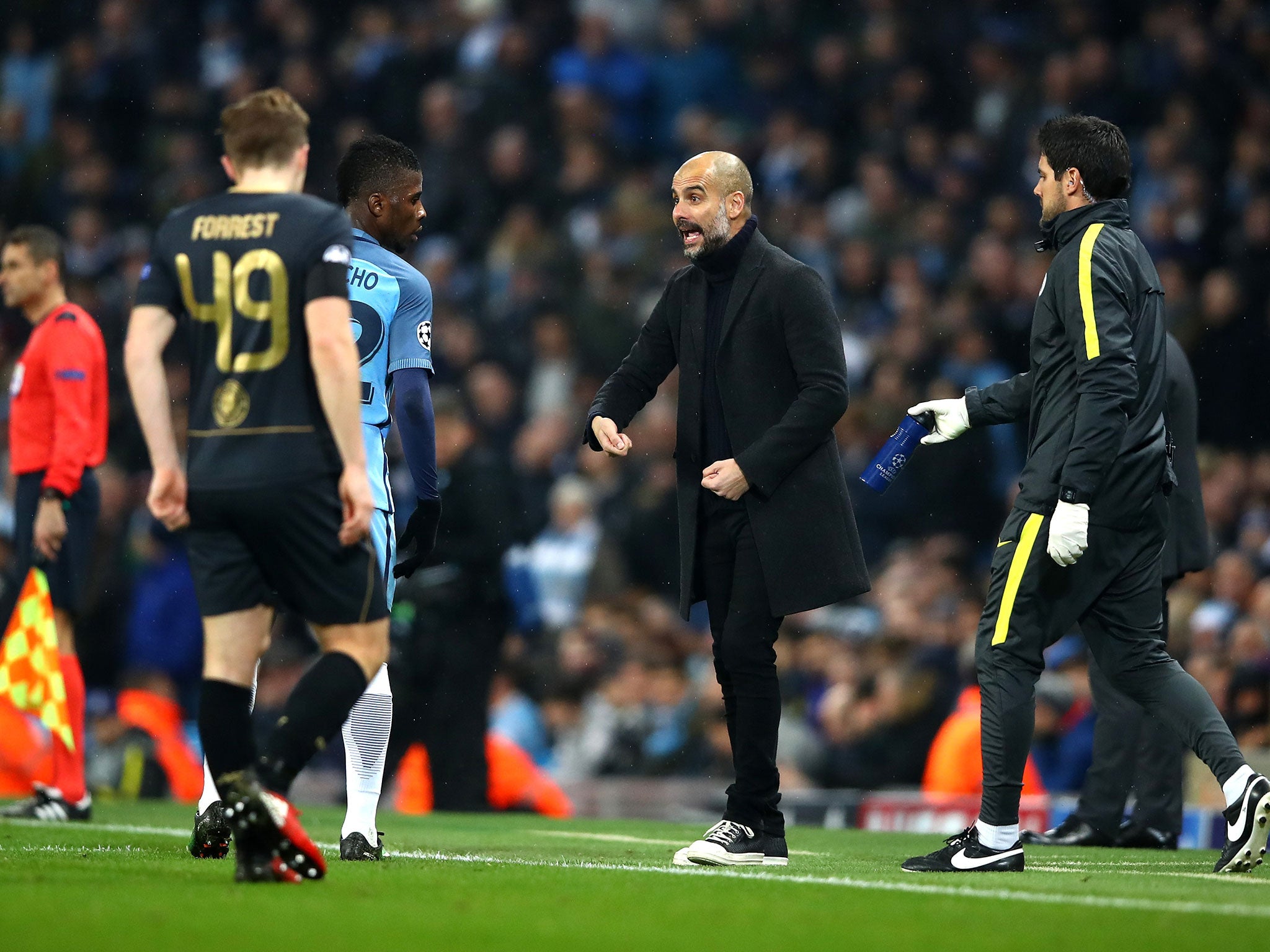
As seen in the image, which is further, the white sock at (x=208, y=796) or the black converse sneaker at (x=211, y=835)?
the white sock at (x=208, y=796)

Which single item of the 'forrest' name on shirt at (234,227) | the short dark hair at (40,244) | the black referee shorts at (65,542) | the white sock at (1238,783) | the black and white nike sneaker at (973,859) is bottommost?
the black and white nike sneaker at (973,859)

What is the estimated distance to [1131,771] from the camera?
6.62 metres

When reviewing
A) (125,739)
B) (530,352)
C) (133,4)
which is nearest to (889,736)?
(125,739)

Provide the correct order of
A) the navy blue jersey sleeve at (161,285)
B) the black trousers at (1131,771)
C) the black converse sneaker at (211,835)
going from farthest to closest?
the black trousers at (1131,771)
the black converse sneaker at (211,835)
the navy blue jersey sleeve at (161,285)

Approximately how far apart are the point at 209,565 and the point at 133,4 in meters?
15.0

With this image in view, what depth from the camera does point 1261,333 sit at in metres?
10.8

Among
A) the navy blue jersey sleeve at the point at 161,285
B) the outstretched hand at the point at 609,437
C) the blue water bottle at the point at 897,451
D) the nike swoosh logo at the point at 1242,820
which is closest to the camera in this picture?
the navy blue jersey sleeve at the point at 161,285

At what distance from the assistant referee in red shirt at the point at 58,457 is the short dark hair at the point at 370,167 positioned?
200 cm

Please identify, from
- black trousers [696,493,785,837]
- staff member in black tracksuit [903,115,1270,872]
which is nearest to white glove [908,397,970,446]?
staff member in black tracksuit [903,115,1270,872]

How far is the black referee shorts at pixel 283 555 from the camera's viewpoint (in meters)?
4.11

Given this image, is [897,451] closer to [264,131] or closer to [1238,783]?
[1238,783]

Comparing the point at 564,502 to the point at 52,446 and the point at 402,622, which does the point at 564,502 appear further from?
the point at 52,446

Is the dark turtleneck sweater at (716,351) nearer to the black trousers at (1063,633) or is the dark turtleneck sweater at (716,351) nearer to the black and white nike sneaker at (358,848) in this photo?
the black trousers at (1063,633)

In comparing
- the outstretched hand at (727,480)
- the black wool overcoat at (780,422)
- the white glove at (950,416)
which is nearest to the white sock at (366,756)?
the black wool overcoat at (780,422)
